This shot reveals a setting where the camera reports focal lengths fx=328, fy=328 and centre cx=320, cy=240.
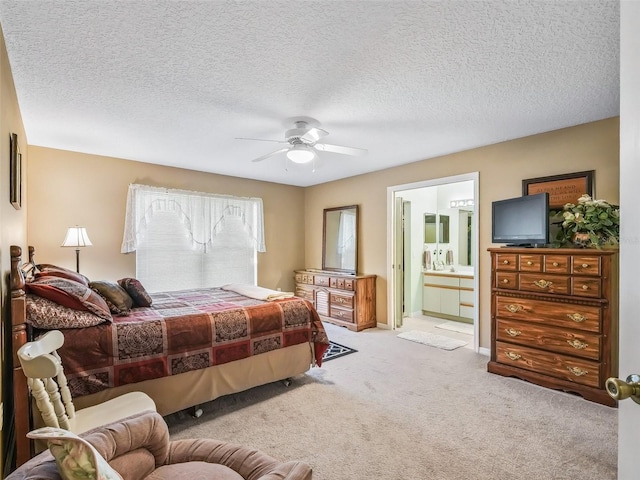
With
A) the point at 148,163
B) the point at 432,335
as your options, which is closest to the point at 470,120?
the point at 432,335

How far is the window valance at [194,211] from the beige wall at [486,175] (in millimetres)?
1263

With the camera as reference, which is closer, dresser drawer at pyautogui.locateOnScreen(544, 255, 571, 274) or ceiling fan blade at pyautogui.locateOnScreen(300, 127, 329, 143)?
dresser drawer at pyautogui.locateOnScreen(544, 255, 571, 274)

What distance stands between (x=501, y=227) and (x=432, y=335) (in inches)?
79.4

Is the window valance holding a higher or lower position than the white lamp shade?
higher

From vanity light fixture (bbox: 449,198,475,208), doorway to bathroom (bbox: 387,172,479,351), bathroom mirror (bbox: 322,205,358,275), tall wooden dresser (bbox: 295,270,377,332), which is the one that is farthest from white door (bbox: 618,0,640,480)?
vanity light fixture (bbox: 449,198,475,208)

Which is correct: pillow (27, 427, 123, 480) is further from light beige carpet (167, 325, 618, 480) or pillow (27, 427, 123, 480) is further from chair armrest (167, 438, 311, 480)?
light beige carpet (167, 325, 618, 480)

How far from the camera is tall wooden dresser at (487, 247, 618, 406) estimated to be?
107 inches

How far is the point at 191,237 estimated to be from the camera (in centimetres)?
499

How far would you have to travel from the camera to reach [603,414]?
8.27 ft

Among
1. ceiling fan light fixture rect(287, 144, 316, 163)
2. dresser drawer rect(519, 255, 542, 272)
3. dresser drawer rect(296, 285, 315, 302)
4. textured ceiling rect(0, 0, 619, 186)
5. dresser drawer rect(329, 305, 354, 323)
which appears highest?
textured ceiling rect(0, 0, 619, 186)

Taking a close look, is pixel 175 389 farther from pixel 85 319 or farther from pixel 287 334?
pixel 287 334

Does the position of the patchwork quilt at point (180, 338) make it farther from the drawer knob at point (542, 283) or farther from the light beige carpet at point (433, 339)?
the drawer knob at point (542, 283)

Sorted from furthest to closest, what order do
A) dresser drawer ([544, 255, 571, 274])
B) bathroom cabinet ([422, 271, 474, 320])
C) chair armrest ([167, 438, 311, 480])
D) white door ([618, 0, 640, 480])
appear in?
bathroom cabinet ([422, 271, 474, 320]), dresser drawer ([544, 255, 571, 274]), chair armrest ([167, 438, 311, 480]), white door ([618, 0, 640, 480])

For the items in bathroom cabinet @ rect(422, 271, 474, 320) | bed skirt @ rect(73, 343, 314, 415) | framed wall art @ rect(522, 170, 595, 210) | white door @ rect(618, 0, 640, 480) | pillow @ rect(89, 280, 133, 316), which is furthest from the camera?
bathroom cabinet @ rect(422, 271, 474, 320)
